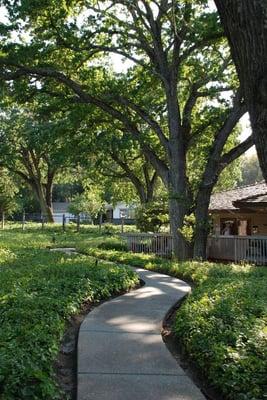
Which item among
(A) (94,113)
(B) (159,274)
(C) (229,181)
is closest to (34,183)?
(C) (229,181)

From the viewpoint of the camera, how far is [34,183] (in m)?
52.0

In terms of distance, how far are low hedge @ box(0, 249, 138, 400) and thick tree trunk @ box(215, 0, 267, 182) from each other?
104 inches

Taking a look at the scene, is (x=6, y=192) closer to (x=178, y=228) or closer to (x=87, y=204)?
(x=87, y=204)

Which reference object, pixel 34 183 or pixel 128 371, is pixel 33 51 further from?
pixel 34 183

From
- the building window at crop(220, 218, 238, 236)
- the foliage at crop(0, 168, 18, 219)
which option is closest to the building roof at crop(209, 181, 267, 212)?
the building window at crop(220, 218, 238, 236)

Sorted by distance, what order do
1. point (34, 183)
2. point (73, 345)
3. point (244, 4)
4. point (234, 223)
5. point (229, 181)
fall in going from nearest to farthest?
point (244, 4) → point (73, 345) → point (234, 223) → point (229, 181) → point (34, 183)

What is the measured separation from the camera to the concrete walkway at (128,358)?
185 inches

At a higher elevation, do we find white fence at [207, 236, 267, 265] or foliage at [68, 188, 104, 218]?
foliage at [68, 188, 104, 218]

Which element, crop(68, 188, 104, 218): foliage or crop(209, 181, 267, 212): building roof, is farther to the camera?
crop(68, 188, 104, 218): foliage

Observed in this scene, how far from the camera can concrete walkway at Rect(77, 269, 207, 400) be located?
15.4ft

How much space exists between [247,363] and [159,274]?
880 centimetres

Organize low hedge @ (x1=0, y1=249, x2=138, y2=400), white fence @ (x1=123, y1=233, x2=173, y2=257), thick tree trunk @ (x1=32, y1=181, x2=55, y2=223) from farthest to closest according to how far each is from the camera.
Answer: thick tree trunk @ (x1=32, y1=181, x2=55, y2=223) < white fence @ (x1=123, y1=233, x2=173, y2=257) < low hedge @ (x1=0, y1=249, x2=138, y2=400)

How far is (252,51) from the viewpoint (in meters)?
3.80

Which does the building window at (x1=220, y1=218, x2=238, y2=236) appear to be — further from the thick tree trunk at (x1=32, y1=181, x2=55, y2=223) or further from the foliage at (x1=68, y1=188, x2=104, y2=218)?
the thick tree trunk at (x1=32, y1=181, x2=55, y2=223)
